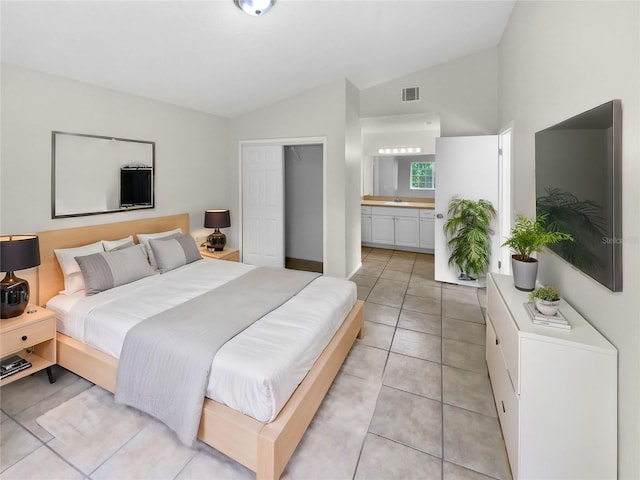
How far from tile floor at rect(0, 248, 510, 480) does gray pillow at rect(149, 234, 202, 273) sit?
1195mm

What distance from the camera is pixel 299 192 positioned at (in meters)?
5.87

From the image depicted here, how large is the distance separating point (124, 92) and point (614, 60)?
3902mm

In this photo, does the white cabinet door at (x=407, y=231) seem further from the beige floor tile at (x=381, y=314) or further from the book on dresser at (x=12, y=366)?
the book on dresser at (x=12, y=366)

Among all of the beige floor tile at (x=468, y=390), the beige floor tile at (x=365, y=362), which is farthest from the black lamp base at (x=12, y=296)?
the beige floor tile at (x=468, y=390)

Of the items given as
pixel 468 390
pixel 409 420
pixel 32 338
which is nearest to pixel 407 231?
pixel 468 390

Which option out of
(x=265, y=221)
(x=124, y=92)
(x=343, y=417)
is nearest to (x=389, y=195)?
(x=265, y=221)

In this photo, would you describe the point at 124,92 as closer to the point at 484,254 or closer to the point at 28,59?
the point at 28,59

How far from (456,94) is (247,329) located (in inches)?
175

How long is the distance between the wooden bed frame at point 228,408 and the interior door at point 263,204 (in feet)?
6.49

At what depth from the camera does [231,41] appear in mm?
2918

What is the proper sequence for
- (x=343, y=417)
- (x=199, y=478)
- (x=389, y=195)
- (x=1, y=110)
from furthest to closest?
(x=389, y=195) → (x=1, y=110) → (x=343, y=417) → (x=199, y=478)

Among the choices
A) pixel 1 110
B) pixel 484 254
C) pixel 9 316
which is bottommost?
pixel 9 316

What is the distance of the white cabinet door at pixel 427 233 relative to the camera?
6.14 m

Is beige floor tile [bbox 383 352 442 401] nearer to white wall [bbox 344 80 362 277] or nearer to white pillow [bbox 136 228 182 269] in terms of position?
white wall [bbox 344 80 362 277]
